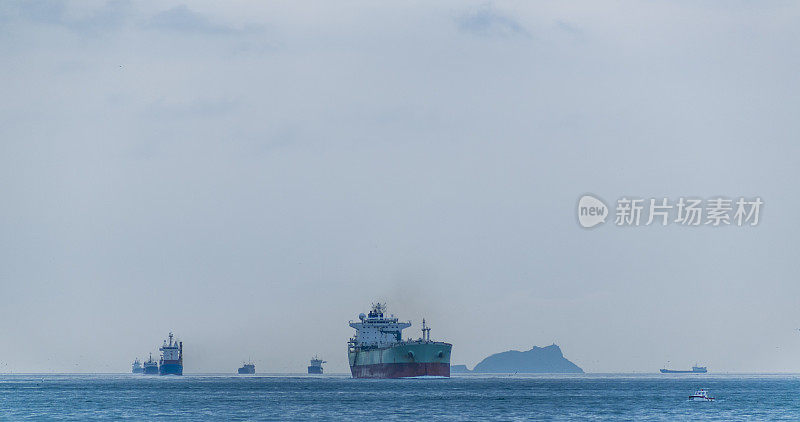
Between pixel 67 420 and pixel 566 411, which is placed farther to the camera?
pixel 566 411

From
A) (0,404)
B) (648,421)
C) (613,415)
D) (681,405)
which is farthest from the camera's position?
(0,404)

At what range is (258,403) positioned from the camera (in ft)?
437

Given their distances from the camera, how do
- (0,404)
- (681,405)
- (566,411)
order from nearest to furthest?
(566,411)
(681,405)
(0,404)

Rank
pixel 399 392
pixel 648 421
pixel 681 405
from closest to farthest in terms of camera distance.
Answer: pixel 648 421, pixel 681 405, pixel 399 392

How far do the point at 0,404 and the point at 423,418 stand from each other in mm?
67638

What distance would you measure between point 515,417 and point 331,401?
38515 millimetres

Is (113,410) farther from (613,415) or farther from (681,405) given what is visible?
(681,405)

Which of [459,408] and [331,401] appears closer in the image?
[459,408]

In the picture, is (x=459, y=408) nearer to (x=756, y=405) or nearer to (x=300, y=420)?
(x=300, y=420)

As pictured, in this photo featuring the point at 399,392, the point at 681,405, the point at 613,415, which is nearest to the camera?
the point at 613,415

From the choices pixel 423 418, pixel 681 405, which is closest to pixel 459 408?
pixel 423 418

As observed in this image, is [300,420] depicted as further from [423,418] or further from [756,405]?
[756,405]

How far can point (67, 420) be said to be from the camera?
9931cm

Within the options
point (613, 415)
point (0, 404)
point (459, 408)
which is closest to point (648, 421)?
point (613, 415)
